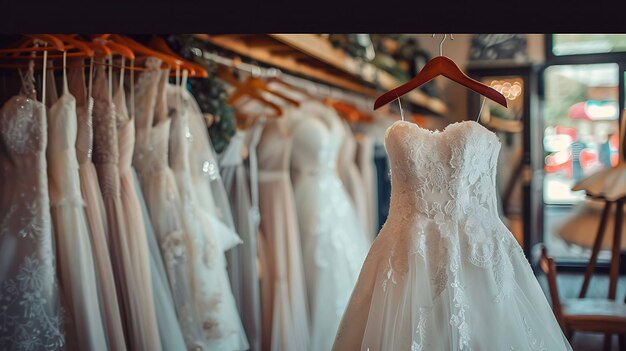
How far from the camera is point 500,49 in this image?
23.3ft

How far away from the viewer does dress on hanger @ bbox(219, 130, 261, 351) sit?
310cm

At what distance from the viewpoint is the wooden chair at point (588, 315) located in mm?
2979

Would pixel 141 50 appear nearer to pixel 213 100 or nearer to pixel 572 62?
pixel 213 100

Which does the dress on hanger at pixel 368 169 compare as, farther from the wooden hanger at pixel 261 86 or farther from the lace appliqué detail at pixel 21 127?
the lace appliqué detail at pixel 21 127

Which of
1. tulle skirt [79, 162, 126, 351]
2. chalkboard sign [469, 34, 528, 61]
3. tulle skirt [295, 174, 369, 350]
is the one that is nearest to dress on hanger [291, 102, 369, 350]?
tulle skirt [295, 174, 369, 350]

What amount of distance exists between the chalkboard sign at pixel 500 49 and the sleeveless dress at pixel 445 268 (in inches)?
202

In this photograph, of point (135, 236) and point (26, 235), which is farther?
point (135, 236)

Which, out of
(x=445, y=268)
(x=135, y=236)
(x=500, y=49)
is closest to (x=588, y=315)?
(x=445, y=268)

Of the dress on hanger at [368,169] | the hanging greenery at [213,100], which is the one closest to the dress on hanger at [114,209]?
the hanging greenery at [213,100]

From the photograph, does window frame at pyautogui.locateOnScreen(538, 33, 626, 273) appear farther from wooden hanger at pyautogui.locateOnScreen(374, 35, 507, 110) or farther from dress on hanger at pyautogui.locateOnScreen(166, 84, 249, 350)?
wooden hanger at pyautogui.locateOnScreen(374, 35, 507, 110)

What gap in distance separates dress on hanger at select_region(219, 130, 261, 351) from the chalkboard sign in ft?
14.0

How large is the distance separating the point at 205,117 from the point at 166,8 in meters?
1.45

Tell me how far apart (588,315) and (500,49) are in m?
4.50

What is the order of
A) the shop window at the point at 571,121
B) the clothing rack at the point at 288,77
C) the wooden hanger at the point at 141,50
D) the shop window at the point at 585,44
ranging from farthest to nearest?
the shop window at the point at 571,121 → the shop window at the point at 585,44 → the clothing rack at the point at 288,77 → the wooden hanger at the point at 141,50
